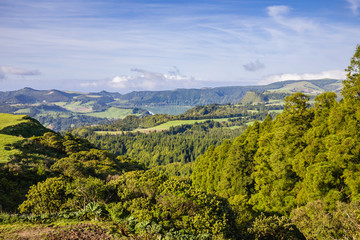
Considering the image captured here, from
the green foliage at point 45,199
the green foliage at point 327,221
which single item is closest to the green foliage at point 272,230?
the green foliage at point 327,221

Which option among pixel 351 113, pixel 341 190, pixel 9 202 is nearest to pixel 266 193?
pixel 341 190

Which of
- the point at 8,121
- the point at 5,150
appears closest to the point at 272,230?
the point at 5,150

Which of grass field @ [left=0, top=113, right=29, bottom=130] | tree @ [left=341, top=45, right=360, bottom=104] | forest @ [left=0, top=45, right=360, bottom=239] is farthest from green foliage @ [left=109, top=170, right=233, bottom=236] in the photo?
grass field @ [left=0, top=113, right=29, bottom=130]

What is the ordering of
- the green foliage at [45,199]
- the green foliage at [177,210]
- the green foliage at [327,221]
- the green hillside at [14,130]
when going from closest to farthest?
the green foliage at [327,221] → the green foliage at [177,210] → the green foliage at [45,199] → the green hillside at [14,130]

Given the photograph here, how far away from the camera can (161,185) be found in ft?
73.4

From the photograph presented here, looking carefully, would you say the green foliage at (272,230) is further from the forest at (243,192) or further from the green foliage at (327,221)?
the green foliage at (327,221)

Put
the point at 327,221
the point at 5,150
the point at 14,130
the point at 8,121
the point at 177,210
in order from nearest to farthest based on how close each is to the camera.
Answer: the point at 327,221 → the point at 177,210 → the point at 5,150 → the point at 14,130 → the point at 8,121

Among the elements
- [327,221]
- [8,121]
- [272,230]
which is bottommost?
[272,230]

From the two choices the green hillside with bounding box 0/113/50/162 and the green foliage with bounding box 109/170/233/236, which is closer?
the green foliage with bounding box 109/170/233/236

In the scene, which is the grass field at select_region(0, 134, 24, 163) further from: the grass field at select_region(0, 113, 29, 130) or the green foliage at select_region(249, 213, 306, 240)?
the green foliage at select_region(249, 213, 306, 240)

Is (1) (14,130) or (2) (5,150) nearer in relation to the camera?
(2) (5,150)

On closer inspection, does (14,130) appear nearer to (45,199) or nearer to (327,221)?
(45,199)

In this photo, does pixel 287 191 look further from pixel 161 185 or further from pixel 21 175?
pixel 21 175

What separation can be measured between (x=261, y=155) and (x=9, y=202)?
3708 centimetres
